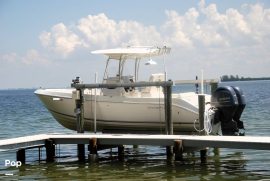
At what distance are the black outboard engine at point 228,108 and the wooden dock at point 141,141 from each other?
7.11ft

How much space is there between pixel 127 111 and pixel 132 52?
2.21 meters

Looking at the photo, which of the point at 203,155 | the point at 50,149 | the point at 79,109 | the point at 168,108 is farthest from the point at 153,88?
the point at 50,149

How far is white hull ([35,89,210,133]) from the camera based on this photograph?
56.2 ft

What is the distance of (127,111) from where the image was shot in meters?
17.8

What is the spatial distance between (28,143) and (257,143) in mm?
6708

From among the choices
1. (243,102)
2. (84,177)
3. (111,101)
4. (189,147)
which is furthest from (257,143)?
(111,101)

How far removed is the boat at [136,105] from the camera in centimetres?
1655

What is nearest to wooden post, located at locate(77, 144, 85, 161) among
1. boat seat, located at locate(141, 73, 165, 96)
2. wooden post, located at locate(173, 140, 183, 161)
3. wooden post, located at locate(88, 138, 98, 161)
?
wooden post, located at locate(88, 138, 98, 161)

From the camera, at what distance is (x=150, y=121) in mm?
17688

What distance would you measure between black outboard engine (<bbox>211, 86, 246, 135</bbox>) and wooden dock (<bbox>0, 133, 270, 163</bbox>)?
217 centimetres

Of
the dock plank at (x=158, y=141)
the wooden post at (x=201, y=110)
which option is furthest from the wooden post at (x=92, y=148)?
the wooden post at (x=201, y=110)

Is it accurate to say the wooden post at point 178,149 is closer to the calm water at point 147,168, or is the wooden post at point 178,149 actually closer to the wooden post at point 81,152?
the calm water at point 147,168

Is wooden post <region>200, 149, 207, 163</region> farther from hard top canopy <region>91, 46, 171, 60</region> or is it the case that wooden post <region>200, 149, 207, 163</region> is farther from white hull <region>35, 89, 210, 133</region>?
hard top canopy <region>91, 46, 171, 60</region>

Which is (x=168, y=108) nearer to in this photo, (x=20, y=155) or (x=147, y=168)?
(x=147, y=168)
